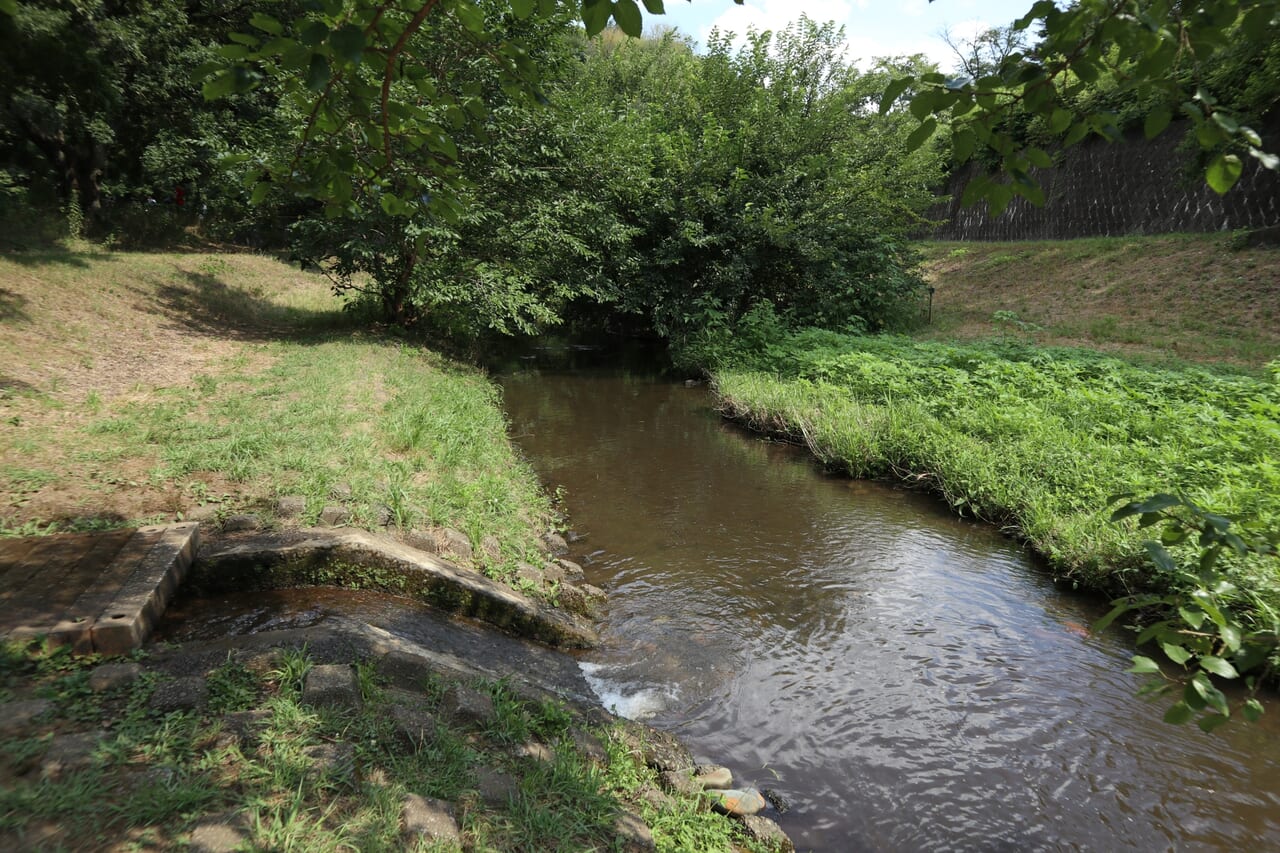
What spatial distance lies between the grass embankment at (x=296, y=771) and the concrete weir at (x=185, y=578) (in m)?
0.30

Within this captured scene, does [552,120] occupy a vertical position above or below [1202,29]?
above

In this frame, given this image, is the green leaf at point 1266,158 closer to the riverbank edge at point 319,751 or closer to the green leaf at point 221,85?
the green leaf at point 221,85

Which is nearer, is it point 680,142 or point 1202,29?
point 1202,29

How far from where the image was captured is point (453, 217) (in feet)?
8.50

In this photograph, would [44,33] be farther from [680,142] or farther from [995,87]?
[995,87]

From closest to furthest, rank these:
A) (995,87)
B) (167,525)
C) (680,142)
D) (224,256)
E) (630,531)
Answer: (995,87) → (167,525) → (630,531) → (680,142) → (224,256)

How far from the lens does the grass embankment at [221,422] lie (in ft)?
15.3

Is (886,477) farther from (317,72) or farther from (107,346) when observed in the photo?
(107,346)

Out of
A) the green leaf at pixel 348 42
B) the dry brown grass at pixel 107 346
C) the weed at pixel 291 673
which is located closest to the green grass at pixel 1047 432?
the green leaf at pixel 348 42

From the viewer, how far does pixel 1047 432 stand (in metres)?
7.44

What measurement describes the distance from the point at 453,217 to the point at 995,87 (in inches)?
72.9

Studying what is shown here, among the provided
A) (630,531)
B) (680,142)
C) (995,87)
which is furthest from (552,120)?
(995,87)

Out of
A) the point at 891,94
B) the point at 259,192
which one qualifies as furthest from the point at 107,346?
the point at 891,94

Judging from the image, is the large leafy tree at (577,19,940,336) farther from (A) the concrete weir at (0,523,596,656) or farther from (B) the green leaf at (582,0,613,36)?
(B) the green leaf at (582,0,613,36)
